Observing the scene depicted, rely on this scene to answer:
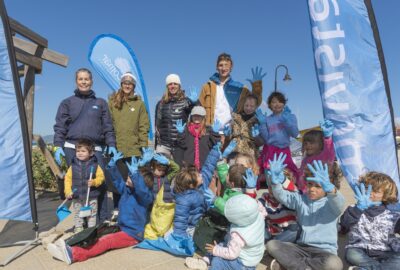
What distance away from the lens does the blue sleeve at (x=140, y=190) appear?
3.36 metres

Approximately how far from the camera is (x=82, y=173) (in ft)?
12.1

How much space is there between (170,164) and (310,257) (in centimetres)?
182

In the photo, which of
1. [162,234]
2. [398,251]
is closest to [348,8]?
[398,251]

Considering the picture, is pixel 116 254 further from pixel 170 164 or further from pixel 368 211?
pixel 368 211

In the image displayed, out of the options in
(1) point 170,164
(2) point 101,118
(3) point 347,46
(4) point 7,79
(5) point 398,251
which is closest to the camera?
(5) point 398,251

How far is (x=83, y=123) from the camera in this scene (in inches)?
150

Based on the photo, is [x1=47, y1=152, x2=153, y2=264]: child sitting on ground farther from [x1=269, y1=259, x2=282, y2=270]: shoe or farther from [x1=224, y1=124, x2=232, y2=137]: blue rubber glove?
[x1=269, y1=259, x2=282, y2=270]: shoe

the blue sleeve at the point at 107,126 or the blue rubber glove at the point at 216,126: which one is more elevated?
the blue sleeve at the point at 107,126

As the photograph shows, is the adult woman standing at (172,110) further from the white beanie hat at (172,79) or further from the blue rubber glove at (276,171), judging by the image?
the blue rubber glove at (276,171)

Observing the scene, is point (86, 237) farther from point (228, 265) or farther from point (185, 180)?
point (228, 265)

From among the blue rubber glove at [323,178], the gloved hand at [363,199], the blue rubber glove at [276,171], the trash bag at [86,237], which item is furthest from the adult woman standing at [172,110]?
the gloved hand at [363,199]

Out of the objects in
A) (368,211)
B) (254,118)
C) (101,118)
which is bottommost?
(368,211)

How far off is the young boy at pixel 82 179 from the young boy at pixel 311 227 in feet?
7.15

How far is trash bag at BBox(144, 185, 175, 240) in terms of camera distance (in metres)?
3.36
